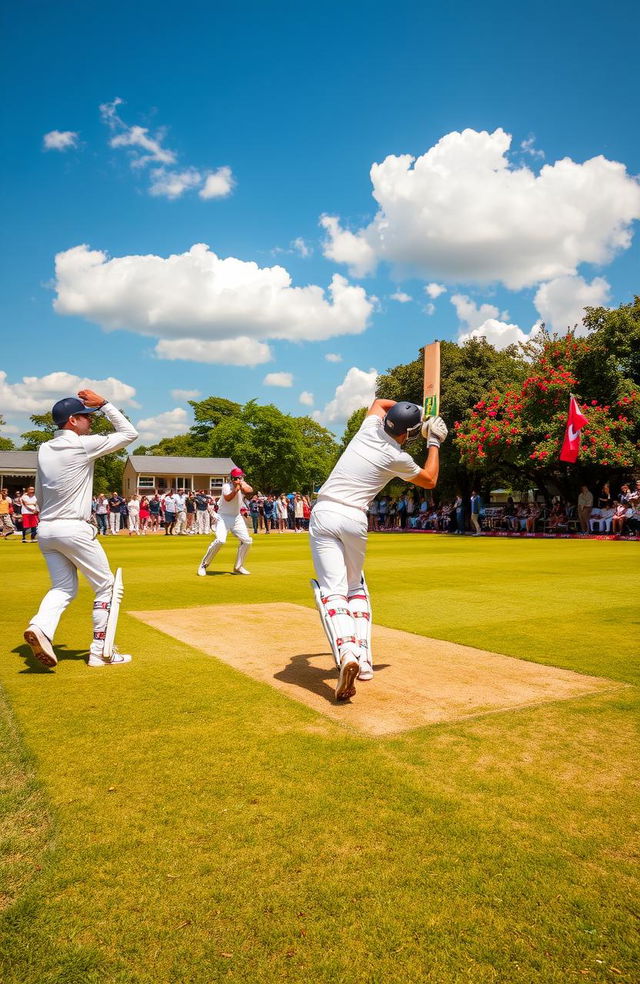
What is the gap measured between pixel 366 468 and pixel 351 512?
0.43m

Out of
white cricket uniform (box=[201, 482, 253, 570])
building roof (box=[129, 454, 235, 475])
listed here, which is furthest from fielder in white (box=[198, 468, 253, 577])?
building roof (box=[129, 454, 235, 475])

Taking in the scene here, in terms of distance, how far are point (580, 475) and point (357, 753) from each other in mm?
32376

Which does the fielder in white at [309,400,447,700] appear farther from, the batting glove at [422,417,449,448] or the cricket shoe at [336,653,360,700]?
the cricket shoe at [336,653,360,700]

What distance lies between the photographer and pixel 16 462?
6222 centimetres

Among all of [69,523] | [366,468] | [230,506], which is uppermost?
[366,468]

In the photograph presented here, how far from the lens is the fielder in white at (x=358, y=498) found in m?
5.73

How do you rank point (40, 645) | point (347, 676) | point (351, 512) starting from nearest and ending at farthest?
point (347, 676), point (351, 512), point (40, 645)

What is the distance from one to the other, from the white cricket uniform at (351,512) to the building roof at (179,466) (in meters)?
63.2

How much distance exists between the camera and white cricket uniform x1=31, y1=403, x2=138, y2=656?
21.2 ft

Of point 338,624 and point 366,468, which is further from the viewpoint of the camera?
point 366,468

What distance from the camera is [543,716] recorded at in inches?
195

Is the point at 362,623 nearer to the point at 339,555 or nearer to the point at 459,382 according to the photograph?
the point at 339,555

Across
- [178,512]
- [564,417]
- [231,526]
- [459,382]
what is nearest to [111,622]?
[231,526]

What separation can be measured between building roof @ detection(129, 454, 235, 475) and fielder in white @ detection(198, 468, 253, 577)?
53.5m
